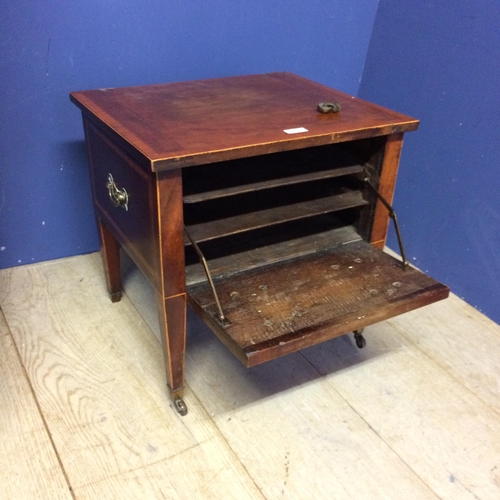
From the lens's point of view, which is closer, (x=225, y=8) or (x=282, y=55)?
(x=225, y=8)

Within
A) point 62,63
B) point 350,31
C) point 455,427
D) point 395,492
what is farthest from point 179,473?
point 350,31

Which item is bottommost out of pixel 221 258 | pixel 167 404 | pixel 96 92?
pixel 167 404

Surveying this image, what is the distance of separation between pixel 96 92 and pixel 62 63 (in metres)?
0.25

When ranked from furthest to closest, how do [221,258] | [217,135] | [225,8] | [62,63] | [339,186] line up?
[225,8]
[62,63]
[339,186]
[221,258]
[217,135]

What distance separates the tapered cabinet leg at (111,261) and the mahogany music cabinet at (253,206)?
0.22ft

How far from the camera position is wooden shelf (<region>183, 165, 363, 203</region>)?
0.92 metres

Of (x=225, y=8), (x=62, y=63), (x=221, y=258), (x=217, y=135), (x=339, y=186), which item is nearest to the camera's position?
(x=217, y=135)

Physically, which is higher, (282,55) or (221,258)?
(282,55)

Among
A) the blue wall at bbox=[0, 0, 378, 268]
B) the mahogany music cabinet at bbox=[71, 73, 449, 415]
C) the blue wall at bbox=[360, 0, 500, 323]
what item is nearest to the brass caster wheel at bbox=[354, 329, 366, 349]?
the mahogany music cabinet at bbox=[71, 73, 449, 415]

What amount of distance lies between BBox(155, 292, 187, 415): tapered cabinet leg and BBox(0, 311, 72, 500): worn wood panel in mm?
248

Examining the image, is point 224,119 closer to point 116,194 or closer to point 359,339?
point 116,194

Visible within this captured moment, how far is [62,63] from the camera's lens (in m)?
1.30

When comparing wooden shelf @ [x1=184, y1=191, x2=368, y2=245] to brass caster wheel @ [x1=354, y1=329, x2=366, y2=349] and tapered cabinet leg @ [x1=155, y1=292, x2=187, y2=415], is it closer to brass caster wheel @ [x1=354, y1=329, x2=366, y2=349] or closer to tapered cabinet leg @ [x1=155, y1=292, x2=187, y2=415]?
tapered cabinet leg @ [x1=155, y1=292, x2=187, y2=415]

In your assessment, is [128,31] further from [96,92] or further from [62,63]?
[96,92]
